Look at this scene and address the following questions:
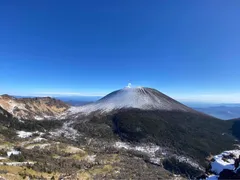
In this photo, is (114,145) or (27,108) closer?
(114,145)

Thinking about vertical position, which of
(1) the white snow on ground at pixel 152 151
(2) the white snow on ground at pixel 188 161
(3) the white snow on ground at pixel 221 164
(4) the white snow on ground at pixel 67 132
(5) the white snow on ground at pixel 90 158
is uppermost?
(3) the white snow on ground at pixel 221 164

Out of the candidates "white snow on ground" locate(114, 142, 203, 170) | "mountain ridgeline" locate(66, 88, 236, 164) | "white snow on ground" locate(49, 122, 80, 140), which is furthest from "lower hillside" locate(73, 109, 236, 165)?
"white snow on ground" locate(114, 142, 203, 170)

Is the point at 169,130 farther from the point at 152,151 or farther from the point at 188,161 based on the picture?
the point at 188,161

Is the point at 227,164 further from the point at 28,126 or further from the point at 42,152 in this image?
the point at 28,126

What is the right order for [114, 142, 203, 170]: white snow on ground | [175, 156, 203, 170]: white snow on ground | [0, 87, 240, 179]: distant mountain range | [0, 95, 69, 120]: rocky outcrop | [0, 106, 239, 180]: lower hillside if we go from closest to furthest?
[0, 106, 239, 180]: lower hillside → [114, 142, 203, 170]: white snow on ground → [175, 156, 203, 170]: white snow on ground → [0, 87, 240, 179]: distant mountain range → [0, 95, 69, 120]: rocky outcrop

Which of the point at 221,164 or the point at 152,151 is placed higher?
the point at 221,164

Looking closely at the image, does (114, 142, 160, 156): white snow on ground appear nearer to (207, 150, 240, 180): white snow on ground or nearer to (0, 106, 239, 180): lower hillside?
(0, 106, 239, 180): lower hillside

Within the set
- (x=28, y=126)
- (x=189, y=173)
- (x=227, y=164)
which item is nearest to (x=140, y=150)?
(x=189, y=173)

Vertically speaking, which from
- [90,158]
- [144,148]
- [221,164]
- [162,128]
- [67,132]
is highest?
[221,164]

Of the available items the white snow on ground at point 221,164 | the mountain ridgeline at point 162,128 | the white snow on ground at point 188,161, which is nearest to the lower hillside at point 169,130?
the mountain ridgeline at point 162,128

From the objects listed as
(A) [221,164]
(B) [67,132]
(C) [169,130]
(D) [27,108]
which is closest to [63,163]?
(A) [221,164]

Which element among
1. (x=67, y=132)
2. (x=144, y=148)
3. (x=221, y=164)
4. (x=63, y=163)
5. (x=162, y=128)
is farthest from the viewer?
(x=162, y=128)

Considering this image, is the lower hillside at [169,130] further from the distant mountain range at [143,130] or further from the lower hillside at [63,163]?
the lower hillside at [63,163]
